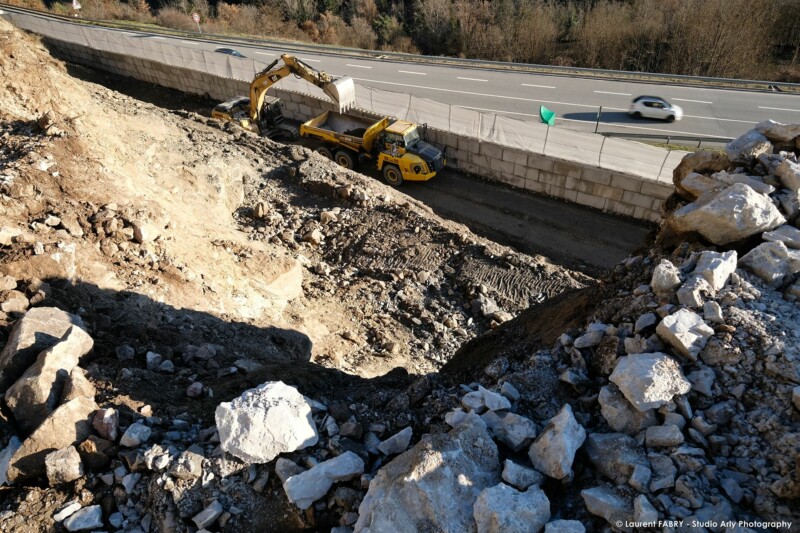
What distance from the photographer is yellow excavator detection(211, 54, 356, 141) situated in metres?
17.5

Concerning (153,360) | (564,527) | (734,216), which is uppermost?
(734,216)

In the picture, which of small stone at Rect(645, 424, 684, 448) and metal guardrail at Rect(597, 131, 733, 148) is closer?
small stone at Rect(645, 424, 684, 448)

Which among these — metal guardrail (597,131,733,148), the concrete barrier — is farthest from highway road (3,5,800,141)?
the concrete barrier

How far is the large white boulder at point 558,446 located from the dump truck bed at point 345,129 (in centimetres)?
1415

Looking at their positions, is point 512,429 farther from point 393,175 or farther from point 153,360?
point 393,175

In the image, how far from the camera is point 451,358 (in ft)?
33.5

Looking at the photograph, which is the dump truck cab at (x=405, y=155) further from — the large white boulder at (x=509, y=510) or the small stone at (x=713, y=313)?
the large white boulder at (x=509, y=510)

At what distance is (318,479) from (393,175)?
13.6 meters

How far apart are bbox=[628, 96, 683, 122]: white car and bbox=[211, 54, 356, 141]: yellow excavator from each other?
12.3 metres

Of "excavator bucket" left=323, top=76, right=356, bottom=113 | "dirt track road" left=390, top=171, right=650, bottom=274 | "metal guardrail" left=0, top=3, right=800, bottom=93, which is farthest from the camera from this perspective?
"metal guardrail" left=0, top=3, right=800, bottom=93

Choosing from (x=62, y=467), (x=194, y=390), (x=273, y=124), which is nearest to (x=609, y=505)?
(x=194, y=390)

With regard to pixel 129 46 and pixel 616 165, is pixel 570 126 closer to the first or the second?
pixel 616 165

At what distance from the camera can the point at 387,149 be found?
56.2 feet

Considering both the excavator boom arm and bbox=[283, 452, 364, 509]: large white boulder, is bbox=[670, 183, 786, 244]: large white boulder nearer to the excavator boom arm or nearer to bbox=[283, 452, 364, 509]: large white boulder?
bbox=[283, 452, 364, 509]: large white boulder
